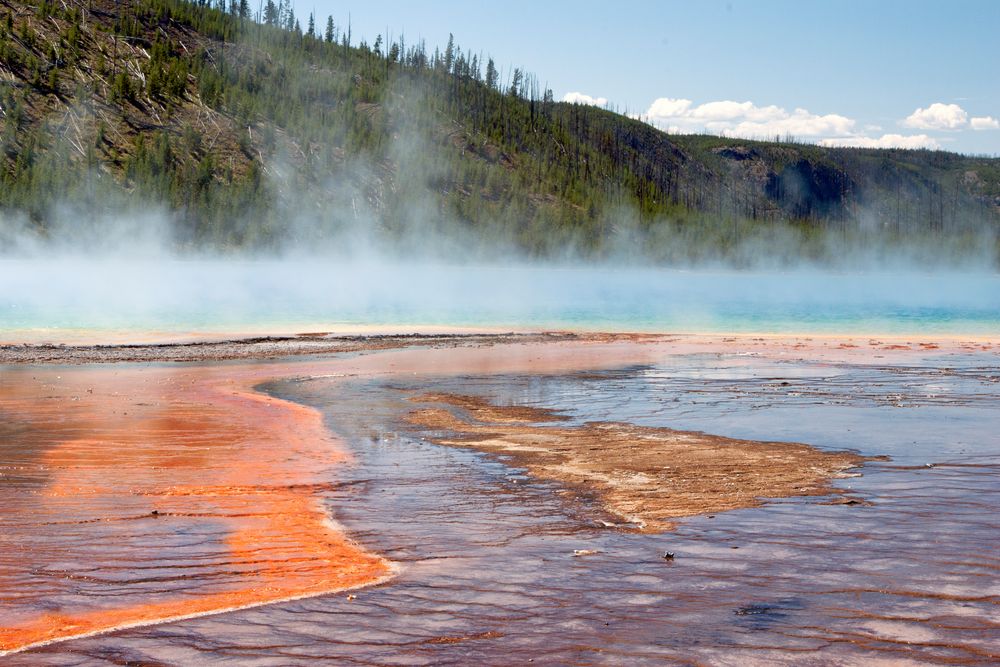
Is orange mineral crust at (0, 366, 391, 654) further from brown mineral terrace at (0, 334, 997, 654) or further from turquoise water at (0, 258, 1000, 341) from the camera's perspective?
turquoise water at (0, 258, 1000, 341)

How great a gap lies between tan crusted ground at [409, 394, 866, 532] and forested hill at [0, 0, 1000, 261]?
105 m

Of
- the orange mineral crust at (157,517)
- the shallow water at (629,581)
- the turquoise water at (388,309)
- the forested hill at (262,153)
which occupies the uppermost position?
the forested hill at (262,153)

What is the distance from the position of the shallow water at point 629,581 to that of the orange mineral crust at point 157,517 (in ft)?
1.31

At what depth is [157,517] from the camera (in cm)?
909

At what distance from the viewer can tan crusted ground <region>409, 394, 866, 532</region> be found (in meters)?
9.91

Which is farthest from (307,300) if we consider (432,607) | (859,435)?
(432,607)

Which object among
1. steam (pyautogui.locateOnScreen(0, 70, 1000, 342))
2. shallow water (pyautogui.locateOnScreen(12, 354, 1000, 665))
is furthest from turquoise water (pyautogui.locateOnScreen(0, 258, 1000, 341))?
shallow water (pyautogui.locateOnScreen(12, 354, 1000, 665))

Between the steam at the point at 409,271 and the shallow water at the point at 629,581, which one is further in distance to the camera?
the steam at the point at 409,271

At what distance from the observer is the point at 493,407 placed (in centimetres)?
1783

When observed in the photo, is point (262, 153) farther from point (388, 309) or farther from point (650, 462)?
point (650, 462)

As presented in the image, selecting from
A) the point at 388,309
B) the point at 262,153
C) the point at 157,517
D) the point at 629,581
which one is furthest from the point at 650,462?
the point at 262,153

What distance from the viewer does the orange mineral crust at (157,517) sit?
671cm

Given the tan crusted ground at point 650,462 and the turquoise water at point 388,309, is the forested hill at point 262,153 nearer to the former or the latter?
the turquoise water at point 388,309

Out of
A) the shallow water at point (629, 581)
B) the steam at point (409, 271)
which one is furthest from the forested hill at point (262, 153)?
the shallow water at point (629, 581)
